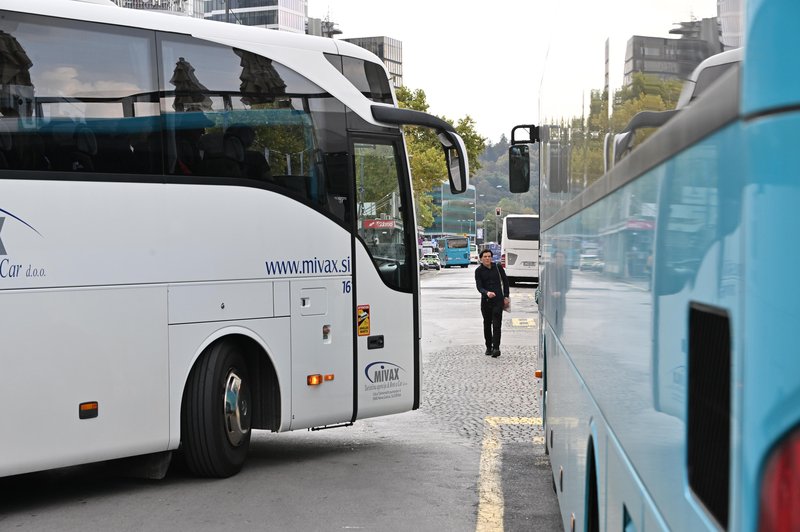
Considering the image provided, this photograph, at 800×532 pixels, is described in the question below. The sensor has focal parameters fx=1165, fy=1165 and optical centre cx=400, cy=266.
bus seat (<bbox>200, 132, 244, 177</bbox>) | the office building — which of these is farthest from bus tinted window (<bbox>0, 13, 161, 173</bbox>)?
the office building

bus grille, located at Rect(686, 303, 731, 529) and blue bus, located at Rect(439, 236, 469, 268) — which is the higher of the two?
bus grille, located at Rect(686, 303, 731, 529)

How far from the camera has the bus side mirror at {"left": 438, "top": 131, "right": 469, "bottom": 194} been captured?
10.6 metres

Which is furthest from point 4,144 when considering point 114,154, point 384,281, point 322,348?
point 384,281

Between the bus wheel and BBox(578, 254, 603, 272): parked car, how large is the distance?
15.6ft

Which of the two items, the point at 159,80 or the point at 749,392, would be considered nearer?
the point at 749,392

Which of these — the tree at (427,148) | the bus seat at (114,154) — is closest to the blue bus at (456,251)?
the tree at (427,148)

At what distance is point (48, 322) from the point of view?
7.71 meters

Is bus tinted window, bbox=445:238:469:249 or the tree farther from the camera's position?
bus tinted window, bbox=445:238:469:249

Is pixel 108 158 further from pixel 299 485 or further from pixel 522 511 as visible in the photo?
pixel 522 511

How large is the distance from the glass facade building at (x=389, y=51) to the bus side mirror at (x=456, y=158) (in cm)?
13538

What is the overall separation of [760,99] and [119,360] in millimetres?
7090

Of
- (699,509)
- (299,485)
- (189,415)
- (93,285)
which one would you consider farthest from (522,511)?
(699,509)

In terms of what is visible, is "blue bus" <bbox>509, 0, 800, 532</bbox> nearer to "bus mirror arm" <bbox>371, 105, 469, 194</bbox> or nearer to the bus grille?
the bus grille

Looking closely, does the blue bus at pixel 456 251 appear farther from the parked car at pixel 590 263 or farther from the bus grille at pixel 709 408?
the bus grille at pixel 709 408
